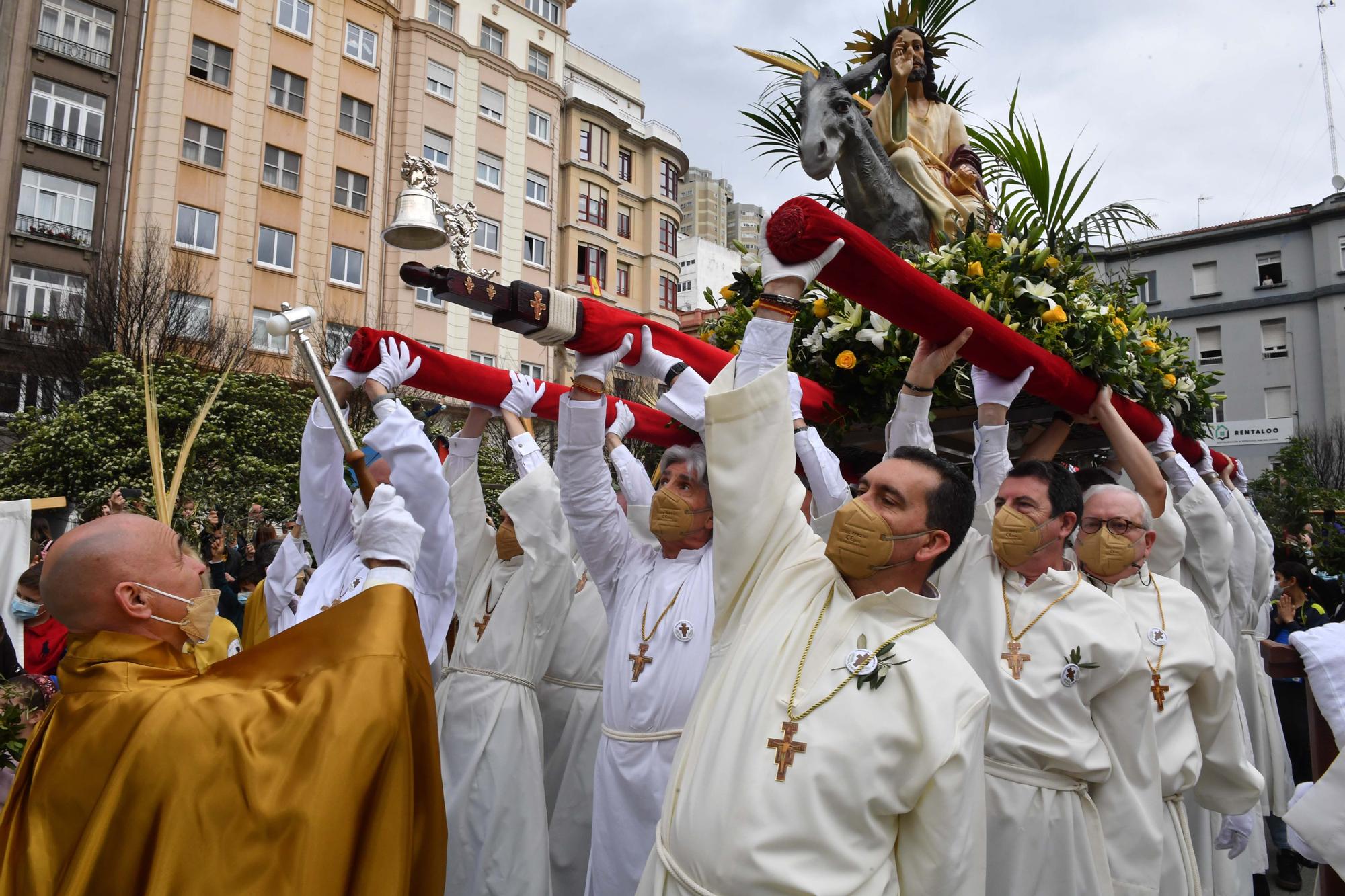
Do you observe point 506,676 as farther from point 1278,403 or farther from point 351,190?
point 1278,403

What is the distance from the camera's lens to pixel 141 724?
8.19 feet

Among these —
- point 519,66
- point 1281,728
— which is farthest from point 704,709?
point 519,66

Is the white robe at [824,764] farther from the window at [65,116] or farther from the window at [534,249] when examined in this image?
the window at [534,249]

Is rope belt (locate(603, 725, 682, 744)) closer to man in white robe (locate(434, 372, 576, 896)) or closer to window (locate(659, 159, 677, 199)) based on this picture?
man in white robe (locate(434, 372, 576, 896))

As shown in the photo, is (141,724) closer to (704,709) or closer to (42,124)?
(704,709)

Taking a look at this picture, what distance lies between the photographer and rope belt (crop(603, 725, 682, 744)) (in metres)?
3.94

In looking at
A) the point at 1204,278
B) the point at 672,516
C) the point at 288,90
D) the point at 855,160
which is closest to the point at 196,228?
the point at 288,90

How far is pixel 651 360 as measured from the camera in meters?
3.98

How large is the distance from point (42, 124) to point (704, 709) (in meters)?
28.3

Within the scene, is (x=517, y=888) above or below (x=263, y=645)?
below

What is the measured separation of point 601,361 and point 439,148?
3044cm

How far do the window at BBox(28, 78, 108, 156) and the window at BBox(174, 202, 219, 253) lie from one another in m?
2.47

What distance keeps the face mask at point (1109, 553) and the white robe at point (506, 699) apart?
2.57m

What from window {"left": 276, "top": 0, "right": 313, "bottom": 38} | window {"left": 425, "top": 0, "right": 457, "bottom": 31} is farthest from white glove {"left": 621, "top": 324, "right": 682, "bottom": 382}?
window {"left": 425, "top": 0, "right": 457, "bottom": 31}
